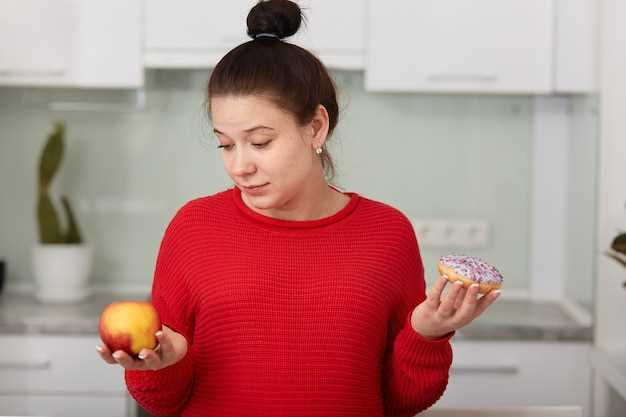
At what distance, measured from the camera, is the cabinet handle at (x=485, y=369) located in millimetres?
2664

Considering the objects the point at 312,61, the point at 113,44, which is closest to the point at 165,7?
the point at 113,44

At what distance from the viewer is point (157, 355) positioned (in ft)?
4.42

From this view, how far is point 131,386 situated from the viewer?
4.87 ft

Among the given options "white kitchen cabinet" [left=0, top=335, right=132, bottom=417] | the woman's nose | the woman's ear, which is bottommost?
"white kitchen cabinet" [left=0, top=335, right=132, bottom=417]

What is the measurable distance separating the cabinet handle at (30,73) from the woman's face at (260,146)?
1.39m

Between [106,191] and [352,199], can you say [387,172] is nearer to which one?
[106,191]

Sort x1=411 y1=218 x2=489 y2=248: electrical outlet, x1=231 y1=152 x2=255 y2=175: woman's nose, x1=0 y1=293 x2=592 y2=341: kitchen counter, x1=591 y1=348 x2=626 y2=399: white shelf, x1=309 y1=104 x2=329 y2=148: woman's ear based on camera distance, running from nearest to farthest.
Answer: x1=231 y1=152 x2=255 y2=175: woman's nose
x1=309 y1=104 x2=329 y2=148: woman's ear
x1=591 y1=348 x2=626 y2=399: white shelf
x1=0 y1=293 x2=592 y2=341: kitchen counter
x1=411 y1=218 x2=489 y2=248: electrical outlet

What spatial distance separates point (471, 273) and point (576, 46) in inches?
59.6

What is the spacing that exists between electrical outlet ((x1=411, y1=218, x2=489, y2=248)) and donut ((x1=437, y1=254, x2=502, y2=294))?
1612mm

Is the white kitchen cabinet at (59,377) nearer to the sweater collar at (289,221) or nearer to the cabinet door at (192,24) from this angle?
the cabinet door at (192,24)

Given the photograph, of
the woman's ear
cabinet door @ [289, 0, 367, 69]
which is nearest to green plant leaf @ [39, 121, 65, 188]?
cabinet door @ [289, 0, 367, 69]

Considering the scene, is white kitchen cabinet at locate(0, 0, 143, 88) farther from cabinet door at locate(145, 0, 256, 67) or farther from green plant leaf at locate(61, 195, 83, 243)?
green plant leaf at locate(61, 195, 83, 243)

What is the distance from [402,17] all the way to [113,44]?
30.1 inches

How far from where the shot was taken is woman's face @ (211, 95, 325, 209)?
144 centimetres
